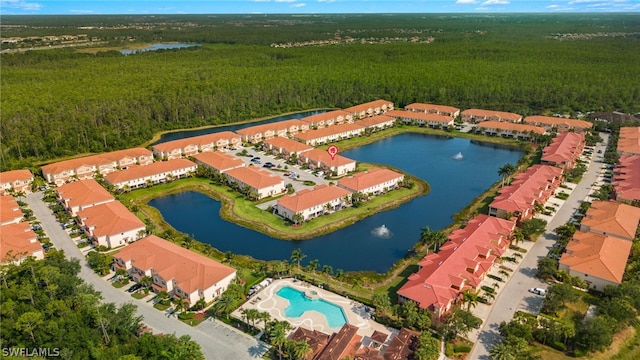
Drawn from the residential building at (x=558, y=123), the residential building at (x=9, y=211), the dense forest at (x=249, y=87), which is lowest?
the residential building at (x=9, y=211)

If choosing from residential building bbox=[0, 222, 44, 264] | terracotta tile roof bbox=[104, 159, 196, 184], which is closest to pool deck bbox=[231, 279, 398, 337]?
residential building bbox=[0, 222, 44, 264]

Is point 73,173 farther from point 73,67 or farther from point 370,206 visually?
point 73,67

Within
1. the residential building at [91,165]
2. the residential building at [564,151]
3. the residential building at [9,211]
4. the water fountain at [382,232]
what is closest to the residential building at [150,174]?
the residential building at [91,165]

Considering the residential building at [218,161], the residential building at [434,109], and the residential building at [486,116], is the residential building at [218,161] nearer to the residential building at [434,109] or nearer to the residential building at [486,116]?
the residential building at [434,109]

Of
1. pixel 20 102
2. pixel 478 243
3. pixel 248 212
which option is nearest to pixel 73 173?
pixel 248 212

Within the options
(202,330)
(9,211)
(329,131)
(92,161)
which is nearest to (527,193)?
(329,131)

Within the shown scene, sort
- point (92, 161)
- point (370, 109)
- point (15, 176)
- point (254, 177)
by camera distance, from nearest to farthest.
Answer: point (15, 176) < point (254, 177) < point (92, 161) < point (370, 109)

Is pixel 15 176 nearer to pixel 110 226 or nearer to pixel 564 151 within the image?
pixel 110 226
